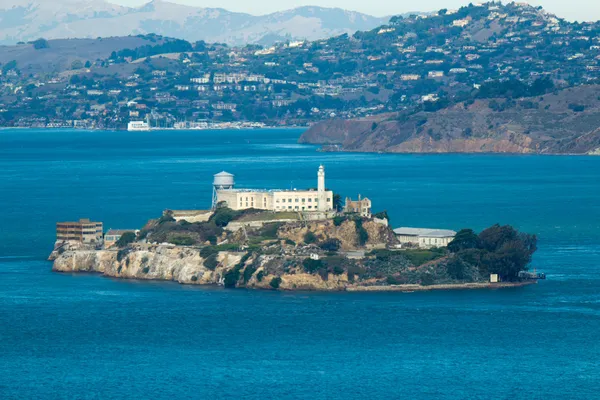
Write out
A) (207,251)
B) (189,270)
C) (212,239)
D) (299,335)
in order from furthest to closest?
(212,239)
(207,251)
(189,270)
(299,335)

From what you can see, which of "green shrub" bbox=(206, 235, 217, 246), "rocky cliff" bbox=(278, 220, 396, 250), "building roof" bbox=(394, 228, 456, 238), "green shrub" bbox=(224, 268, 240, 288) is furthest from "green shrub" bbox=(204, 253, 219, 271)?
"building roof" bbox=(394, 228, 456, 238)

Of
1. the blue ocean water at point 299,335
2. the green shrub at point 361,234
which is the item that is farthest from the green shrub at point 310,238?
the blue ocean water at point 299,335

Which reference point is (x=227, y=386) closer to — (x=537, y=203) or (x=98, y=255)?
(x=98, y=255)

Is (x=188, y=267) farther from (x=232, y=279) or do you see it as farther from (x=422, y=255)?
(x=422, y=255)

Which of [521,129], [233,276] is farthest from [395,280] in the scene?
[521,129]

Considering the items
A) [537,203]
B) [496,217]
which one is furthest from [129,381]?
[537,203]

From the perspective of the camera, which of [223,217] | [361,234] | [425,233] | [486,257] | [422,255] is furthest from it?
[223,217]

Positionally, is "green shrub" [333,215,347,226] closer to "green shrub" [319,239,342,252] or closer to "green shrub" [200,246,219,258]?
"green shrub" [319,239,342,252]

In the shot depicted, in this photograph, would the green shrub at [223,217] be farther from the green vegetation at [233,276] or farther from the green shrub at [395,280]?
the green shrub at [395,280]
